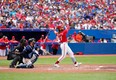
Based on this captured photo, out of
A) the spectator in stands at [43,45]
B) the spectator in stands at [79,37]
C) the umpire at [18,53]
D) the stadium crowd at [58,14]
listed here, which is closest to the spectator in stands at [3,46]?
the stadium crowd at [58,14]

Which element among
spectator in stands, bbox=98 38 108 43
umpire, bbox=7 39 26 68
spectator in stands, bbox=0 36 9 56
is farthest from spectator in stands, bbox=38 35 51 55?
umpire, bbox=7 39 26 68

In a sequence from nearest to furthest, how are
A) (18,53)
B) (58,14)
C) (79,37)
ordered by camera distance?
1. (18,53)
2. (79,37)
3. (58,14)

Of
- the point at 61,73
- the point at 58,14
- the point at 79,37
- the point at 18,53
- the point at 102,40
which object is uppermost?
the point at 58,14

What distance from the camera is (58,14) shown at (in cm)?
2969

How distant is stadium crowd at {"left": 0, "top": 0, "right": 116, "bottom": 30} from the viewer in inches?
1069

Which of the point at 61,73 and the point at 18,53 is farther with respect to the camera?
the point at 18,53

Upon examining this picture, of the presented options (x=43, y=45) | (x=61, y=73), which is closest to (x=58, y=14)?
(x=43, y=45)

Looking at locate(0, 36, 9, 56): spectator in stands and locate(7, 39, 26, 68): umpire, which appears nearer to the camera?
locate(7, 39, 26, 68): umpire

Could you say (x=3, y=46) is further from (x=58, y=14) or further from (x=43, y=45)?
(x=58, y=14)

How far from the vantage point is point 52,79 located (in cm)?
1105

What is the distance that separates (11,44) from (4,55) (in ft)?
3.25

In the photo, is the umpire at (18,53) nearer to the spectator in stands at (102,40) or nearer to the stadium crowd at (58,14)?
the stadium crowd at (58,14)

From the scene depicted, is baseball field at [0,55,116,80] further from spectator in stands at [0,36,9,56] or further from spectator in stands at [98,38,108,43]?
spectator in stands at [98,38,108,43]

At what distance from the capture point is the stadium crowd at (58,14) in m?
27.2
